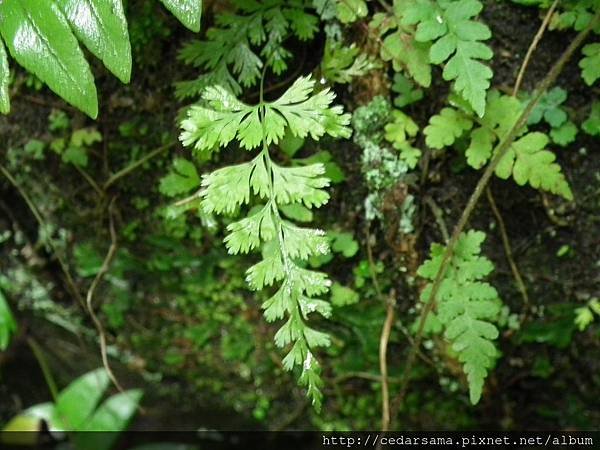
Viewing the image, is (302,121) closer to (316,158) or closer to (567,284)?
(316,158)

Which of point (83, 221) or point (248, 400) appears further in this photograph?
point (248, 400)

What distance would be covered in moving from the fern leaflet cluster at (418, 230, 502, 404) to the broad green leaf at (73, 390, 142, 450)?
1.32 metres

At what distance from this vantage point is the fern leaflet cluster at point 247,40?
1.65 m

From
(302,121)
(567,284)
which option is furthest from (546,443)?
(302,121)

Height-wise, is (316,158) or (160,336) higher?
(316,158)

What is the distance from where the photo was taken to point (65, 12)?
130 cm

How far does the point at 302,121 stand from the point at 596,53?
75 centimetres

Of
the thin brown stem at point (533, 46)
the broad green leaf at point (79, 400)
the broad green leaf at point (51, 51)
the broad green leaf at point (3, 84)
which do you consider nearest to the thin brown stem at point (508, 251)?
the thin brown stem at point (533, 46)

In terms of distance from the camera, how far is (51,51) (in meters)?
1.29

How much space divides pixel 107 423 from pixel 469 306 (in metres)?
1.47

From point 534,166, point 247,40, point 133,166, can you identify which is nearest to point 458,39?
point 534,166

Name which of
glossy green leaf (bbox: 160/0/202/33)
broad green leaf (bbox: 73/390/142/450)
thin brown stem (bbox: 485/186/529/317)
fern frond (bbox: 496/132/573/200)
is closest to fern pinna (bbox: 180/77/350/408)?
glossy green leaf (bbox: 160/0/202/33)

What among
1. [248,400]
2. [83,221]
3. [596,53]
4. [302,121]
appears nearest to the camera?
[302,121]

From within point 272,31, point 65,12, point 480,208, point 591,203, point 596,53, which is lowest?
point 591,203
